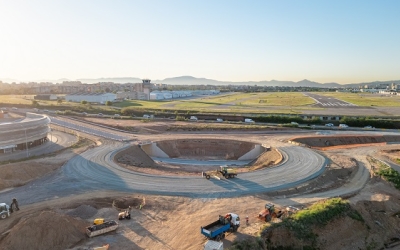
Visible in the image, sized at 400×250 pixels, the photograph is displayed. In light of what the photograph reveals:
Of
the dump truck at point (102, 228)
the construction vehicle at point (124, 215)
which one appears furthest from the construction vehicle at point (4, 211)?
the construction vehicle at point (124, 215)

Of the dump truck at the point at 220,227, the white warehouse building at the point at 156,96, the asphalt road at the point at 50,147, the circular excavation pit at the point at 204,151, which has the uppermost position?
the white warehouse building at the point at 156,96

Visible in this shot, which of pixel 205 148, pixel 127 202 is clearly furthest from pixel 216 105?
pixel 127 202

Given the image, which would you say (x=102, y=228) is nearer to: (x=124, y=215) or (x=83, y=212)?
(x=124, y=215)

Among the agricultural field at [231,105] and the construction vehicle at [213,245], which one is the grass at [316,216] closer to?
the construction vehicle at [213,245]

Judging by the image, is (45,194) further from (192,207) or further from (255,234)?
(255,234)

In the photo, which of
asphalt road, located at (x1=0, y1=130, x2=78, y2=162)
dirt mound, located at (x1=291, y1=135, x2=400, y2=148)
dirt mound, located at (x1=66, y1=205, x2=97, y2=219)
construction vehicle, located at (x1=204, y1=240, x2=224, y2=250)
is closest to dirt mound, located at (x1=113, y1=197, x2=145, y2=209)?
dirt mound, located at (x1=66, y1=205, x2=97, y2=219)

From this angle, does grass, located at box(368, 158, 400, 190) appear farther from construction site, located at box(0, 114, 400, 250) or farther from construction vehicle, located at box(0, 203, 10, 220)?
construction vehicle, located at box(0, 203, 10, 220)

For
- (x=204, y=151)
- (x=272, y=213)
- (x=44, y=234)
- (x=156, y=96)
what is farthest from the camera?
(x=156, y=96)
